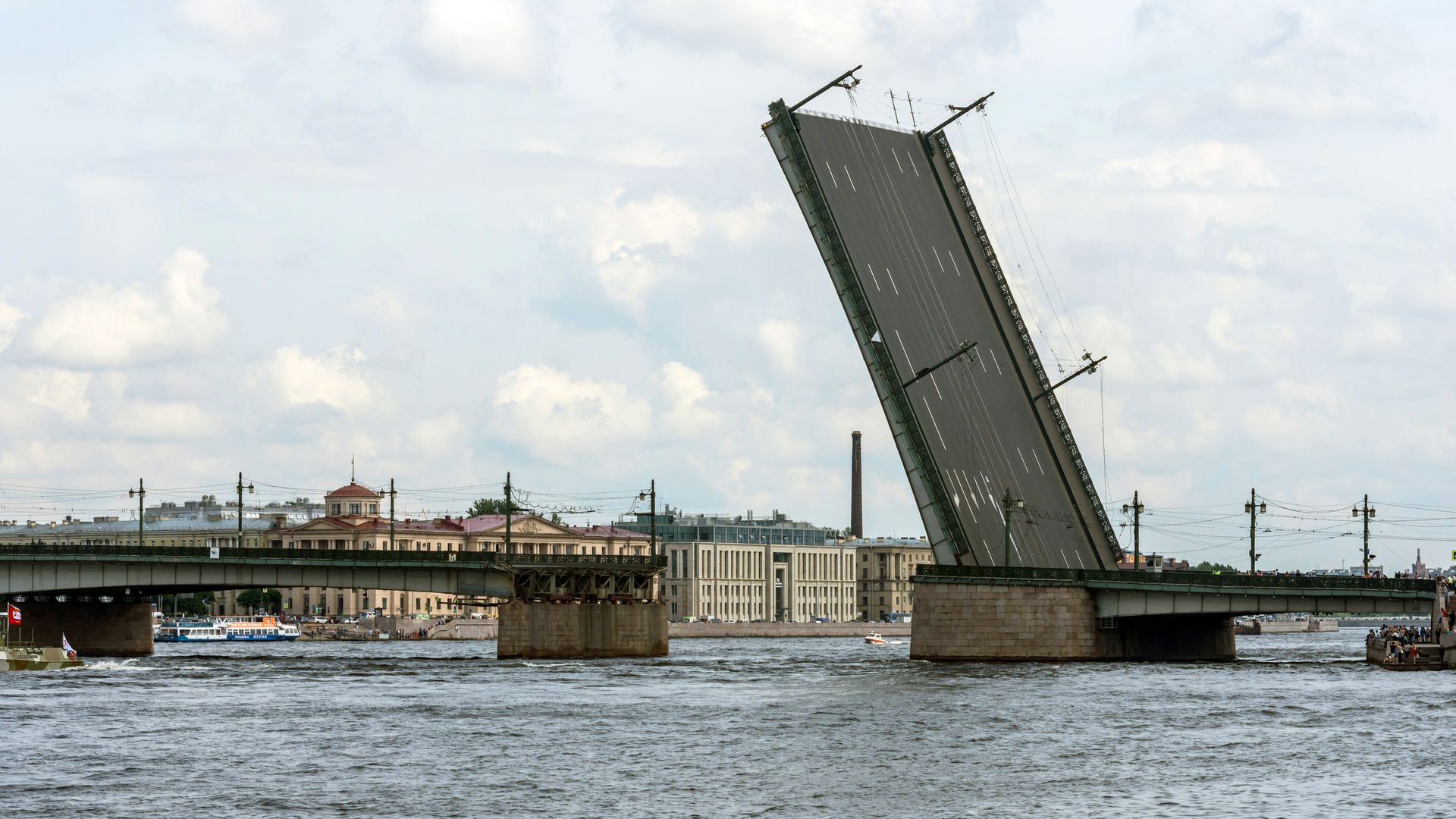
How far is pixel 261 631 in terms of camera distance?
9950 cm

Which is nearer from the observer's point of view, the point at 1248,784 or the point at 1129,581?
the point at 1248,784

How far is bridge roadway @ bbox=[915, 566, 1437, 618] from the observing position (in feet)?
174

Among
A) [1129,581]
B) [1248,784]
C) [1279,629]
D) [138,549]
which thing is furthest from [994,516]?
[1279,629]

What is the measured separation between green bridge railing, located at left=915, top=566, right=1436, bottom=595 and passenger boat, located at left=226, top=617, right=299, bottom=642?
5210 cm

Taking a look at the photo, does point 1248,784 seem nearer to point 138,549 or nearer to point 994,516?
point 994,516

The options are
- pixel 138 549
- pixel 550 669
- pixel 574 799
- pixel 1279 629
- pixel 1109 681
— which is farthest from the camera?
pixel 1279 629

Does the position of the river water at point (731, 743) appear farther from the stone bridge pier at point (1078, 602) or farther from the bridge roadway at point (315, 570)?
the bridge roadway at point (315, 570)

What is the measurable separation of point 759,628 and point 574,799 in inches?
3625

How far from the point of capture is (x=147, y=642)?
68375 millimetres

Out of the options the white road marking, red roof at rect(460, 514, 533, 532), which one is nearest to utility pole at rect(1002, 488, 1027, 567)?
the white road marking

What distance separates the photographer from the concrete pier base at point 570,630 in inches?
2301

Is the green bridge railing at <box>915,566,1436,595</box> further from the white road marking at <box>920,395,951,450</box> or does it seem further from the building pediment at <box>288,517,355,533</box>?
the building pediment at <box>288,517,355,533</box>

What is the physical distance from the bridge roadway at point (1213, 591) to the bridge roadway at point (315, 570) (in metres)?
9.93

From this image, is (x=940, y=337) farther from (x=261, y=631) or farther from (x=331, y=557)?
(x=261, y=631)
